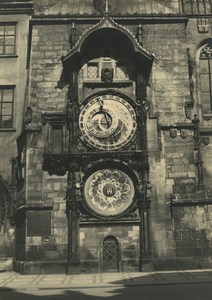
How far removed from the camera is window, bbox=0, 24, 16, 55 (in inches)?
992

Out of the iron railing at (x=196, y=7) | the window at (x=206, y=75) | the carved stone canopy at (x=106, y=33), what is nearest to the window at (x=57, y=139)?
the carved stone canopy at (x=106, y=33)

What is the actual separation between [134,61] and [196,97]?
4402mm

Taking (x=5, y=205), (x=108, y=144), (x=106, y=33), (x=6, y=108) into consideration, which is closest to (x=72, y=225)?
(x=108, y=144)

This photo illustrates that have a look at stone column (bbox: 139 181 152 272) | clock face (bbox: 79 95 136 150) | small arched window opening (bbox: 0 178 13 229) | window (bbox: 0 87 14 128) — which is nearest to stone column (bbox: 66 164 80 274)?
clock face (bbox: 79 95 136 150)

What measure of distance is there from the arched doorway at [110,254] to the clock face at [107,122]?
423 cm

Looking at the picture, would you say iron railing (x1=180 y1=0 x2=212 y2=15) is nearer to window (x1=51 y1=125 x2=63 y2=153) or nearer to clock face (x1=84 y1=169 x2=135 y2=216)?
window (x1=51 y1=125 x2=63 y2=153)

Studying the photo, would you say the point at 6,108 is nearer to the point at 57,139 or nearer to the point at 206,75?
the point at 57,139

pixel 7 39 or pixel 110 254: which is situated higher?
pixel 7 39

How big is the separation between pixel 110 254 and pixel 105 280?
10.5 feet

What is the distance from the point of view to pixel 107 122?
20.3 metres

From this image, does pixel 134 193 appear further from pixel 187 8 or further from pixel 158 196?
pixel 187 8

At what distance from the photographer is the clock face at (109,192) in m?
19.4

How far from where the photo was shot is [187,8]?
24969 mm

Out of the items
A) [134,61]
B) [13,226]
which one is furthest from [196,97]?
[13,226]
